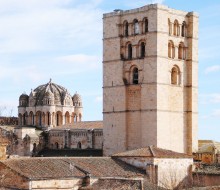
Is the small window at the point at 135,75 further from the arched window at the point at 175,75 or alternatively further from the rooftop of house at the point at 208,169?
the rooftop of house at the point at 208,169

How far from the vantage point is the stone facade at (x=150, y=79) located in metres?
49.5

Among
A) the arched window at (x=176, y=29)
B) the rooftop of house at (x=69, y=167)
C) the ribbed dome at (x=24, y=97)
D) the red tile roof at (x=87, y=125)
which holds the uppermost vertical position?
the arched window at (x=176, y=29)

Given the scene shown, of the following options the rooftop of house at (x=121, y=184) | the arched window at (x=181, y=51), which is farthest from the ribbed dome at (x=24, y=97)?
the rooftop of house at (x=121, y=184)

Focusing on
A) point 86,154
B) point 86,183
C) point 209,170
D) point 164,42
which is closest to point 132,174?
point 86,183

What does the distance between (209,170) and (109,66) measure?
11.6m

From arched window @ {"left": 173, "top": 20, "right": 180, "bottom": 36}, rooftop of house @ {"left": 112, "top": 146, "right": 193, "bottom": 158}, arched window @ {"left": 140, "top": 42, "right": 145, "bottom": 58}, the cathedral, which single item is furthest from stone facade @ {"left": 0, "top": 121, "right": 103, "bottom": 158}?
rooftop of house @ {"left": 112, "top": 146, "right": 193, "bottom": 158}

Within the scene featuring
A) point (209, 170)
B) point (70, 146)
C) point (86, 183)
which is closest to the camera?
point (86, 183)

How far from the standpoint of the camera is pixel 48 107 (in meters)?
69.2

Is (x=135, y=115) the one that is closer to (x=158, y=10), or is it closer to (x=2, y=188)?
(x=158, y=10)

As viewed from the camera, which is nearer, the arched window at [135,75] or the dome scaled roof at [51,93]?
the arched window at [135,75]

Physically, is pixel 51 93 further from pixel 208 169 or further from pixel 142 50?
pixel 208 169

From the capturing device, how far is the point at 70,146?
61625 mm

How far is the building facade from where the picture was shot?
228ft

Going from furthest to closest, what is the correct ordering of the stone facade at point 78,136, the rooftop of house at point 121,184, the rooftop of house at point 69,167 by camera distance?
1. the stone facade at point 78,136
2. the rooftop of house at point 69,167
3. the rooftop of house at point 121,184
